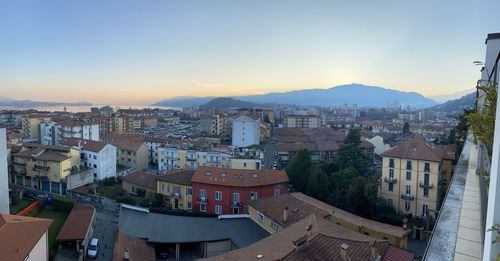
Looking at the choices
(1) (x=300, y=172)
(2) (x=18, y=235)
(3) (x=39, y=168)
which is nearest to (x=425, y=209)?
(1) (x=300, y=172)

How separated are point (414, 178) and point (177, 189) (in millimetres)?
12575

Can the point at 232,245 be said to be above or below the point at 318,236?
below

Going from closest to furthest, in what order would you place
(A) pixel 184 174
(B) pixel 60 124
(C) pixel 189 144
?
1. (A) pixel 184 174
2. (C) pixel 189 144
3. (B) pixel 60 124

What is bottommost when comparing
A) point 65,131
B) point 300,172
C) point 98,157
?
point 300,172

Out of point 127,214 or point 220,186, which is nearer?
point 127,214

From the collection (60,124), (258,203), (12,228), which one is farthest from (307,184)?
(60,124)

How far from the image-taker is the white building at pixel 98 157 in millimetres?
25797

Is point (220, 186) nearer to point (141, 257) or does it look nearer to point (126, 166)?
point (141, 257)

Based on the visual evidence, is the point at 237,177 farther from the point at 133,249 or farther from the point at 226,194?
the point at 133,249

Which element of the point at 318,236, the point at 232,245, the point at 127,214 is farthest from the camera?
the point at 127,214

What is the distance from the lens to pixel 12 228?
10180 millimetres

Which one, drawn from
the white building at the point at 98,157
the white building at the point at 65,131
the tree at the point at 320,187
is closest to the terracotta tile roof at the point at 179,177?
the tree at the point at 320,187

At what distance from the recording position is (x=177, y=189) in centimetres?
1986

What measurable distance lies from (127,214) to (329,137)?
31.9 metres
